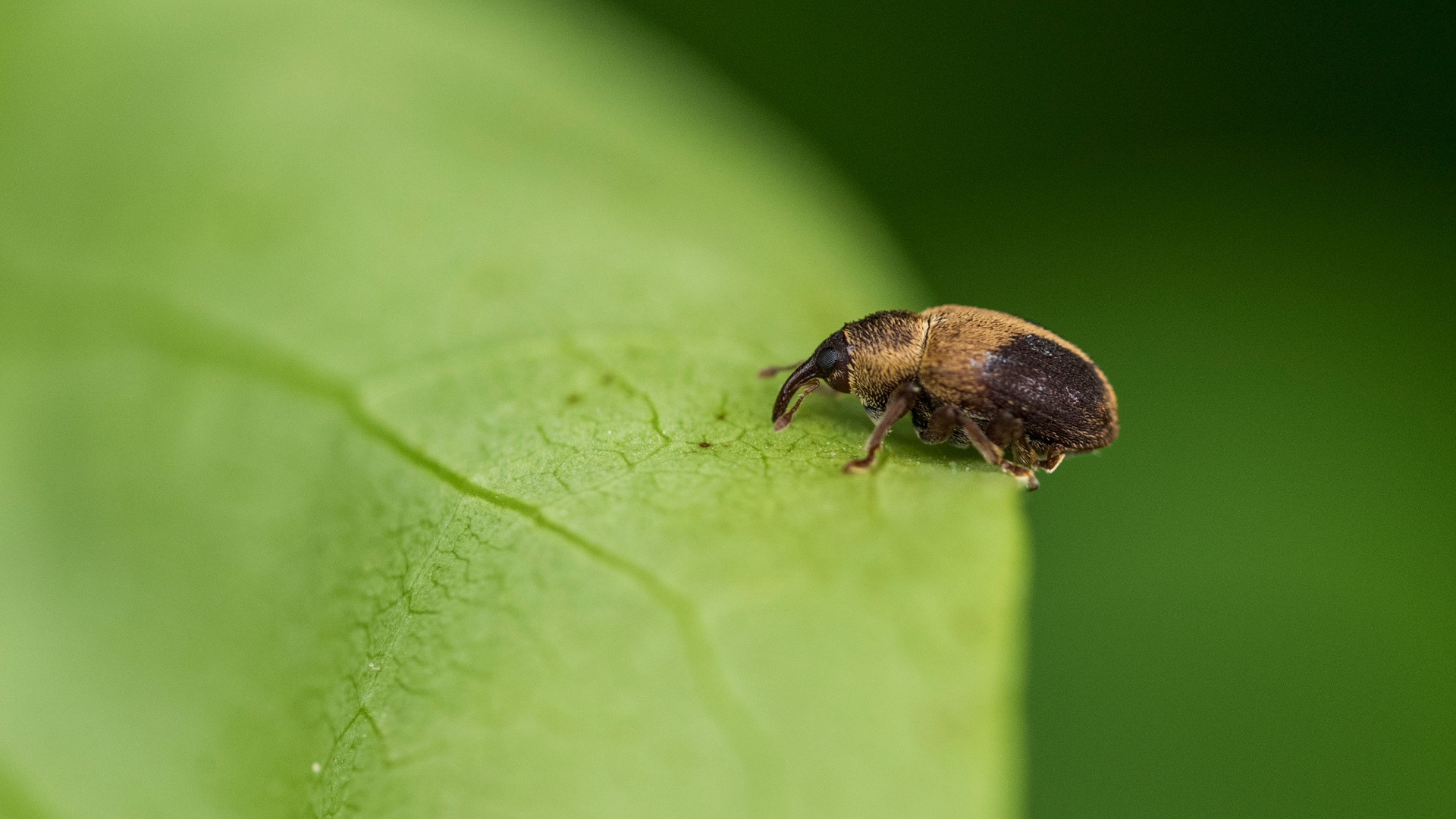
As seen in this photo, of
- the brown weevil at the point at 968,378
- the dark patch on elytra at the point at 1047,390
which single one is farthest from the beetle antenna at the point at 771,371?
the dark patch on elytra at the point at 1047,390

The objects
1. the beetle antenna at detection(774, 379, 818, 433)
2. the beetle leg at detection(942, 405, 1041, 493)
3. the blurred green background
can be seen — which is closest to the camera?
the beetle antenna at detection(774, 379, 818, 433)

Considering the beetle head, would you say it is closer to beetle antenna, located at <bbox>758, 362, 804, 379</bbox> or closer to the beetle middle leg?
beetle antenna, located at <bbox>758, 362, 804, 379</bbox>

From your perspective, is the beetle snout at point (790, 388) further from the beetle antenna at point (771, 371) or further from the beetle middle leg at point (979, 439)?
the beetle middle leg at point (979, 439)

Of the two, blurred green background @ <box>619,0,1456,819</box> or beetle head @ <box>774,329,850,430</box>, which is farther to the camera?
blurred green background @ <box>619,0,1456,819</box>

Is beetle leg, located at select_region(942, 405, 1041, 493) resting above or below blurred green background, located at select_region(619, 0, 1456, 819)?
below

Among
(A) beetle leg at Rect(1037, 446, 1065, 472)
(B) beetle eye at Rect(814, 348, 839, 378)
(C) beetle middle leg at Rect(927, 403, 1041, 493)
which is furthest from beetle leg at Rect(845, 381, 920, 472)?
(A) beetle leg at Rect(1037, 446, 1065, 472)
